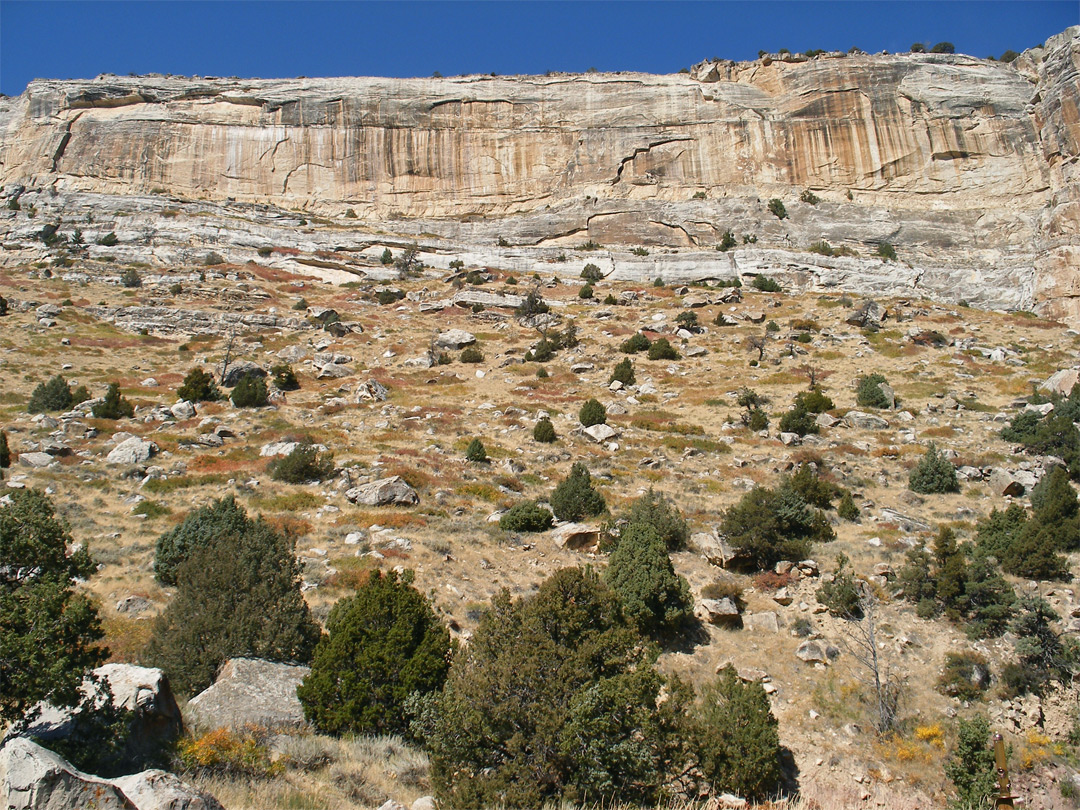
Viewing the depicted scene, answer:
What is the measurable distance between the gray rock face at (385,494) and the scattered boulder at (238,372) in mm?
12654

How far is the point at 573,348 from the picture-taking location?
3142cm

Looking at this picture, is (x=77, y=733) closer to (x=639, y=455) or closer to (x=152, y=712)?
(x=152, y=712)

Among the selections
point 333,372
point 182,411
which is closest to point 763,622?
point 182,411

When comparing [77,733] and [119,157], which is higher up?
[119,157]

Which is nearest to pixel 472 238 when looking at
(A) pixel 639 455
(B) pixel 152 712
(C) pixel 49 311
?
(C) pixel 49 311

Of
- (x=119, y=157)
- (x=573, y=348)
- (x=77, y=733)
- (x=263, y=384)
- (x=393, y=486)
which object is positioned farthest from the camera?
(x=119, y=157)

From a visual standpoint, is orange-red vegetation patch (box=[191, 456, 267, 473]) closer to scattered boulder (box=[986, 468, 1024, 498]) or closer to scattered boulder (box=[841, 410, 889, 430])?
scattered boulder (box=[841, 410, 889, 430])

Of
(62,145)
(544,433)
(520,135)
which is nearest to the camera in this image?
(544,433)

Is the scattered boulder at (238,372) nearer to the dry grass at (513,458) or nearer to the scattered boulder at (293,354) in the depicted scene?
the dry grass at (513,458)

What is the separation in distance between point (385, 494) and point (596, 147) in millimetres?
45049

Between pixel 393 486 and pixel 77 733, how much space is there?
32.5 ft

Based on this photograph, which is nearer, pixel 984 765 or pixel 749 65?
pixel 984 765

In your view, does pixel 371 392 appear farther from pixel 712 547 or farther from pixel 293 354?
pixel 712 547

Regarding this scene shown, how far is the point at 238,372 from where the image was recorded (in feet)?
84.7
